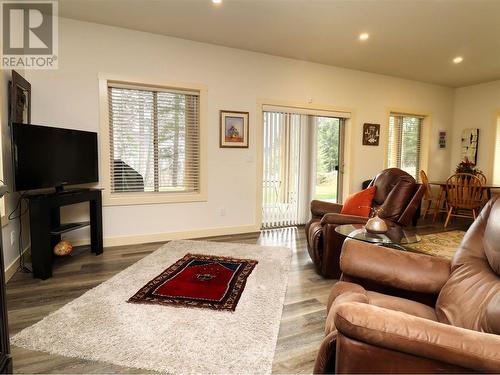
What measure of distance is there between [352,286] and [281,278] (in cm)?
129

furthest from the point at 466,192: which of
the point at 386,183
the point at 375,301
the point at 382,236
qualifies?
the point at 375,301

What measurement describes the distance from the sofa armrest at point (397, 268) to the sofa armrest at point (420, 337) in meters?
0.57

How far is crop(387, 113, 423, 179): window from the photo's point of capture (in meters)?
5.82

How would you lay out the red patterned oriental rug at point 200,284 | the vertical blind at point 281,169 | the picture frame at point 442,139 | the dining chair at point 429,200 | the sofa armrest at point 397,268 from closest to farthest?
1. the sofa armrest at point 397,268
2. the red patterned oriental rug at point 200,284
3. the vertical blind at point 281,169
4. the dining chair at point 429,200
5. the picture frame at point 442,139

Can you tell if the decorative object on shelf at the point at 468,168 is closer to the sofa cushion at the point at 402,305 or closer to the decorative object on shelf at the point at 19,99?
the sofa cushion at the point at 402,305

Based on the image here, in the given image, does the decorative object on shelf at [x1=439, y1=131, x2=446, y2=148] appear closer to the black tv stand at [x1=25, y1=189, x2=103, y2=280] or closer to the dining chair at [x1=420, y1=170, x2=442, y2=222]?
the dining chair at [x1=420, y1=170, x2=442, y2=222]

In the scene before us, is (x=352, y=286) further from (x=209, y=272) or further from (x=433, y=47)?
(x=433, y=47)

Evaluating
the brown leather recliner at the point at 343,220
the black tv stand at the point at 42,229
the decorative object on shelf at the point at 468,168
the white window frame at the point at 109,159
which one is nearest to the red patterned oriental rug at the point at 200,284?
the brown leather recliner at the point at 343,220

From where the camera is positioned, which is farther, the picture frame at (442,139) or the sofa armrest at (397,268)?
the picture frame at (442,139)

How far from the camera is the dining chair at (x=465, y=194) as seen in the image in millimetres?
4754

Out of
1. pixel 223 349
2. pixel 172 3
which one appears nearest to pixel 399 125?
pixel 172 3

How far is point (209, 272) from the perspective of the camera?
2.74m

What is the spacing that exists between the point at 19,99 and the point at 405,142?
20.8 feet

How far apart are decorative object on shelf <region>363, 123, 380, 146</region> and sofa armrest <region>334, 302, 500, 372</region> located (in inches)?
187
